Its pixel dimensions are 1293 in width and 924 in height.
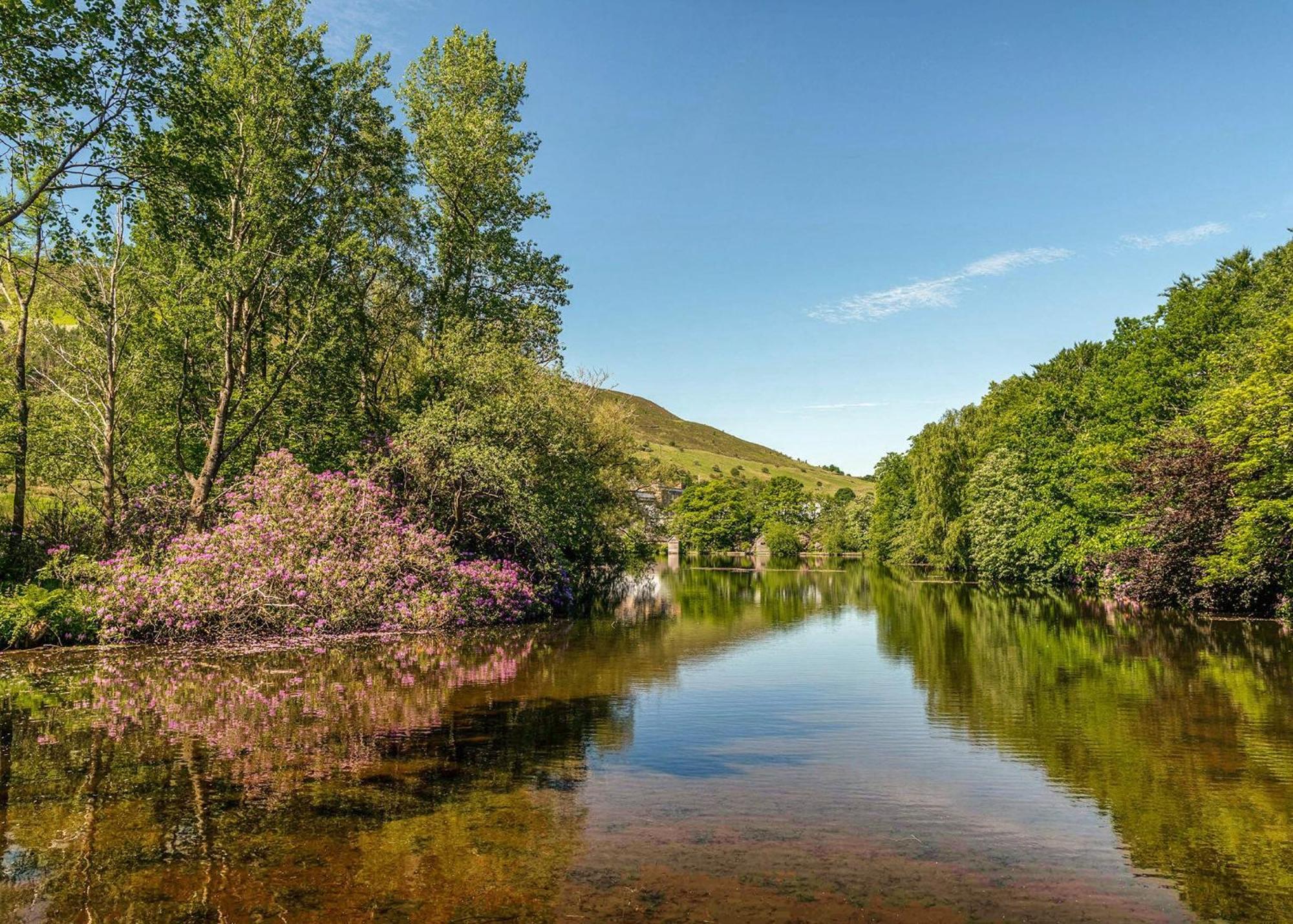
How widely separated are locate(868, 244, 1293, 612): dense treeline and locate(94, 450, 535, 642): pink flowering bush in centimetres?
2503

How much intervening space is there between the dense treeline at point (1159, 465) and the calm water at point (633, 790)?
8470mm

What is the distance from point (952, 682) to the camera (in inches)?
618

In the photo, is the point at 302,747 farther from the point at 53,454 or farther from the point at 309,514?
the point at 53,454

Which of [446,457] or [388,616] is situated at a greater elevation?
[446,457]

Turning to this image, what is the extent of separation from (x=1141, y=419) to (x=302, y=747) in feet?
124

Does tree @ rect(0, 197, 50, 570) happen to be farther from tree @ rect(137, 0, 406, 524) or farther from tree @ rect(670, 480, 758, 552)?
tree @ rect(670, 480, 758, 552)

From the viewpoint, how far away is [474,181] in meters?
29.4

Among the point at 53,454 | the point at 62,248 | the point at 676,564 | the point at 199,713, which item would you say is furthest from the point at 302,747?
the point at 676,564

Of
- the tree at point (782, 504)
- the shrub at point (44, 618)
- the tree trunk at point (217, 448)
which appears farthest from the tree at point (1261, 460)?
Answer: the tree at point (782, 504)

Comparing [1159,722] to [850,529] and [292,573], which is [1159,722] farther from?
[850,529]

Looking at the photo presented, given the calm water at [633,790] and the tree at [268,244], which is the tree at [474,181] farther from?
the calm water at [633,790]

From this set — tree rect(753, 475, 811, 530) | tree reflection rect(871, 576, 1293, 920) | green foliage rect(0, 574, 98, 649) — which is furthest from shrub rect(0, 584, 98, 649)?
tree rect(753, 475, 811, 530)

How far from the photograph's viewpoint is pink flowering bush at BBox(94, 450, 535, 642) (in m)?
17.0

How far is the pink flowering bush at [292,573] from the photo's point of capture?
17047 mm
